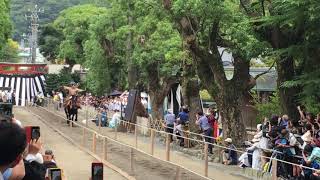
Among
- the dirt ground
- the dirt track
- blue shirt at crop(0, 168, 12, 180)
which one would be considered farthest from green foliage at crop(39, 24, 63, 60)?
blue shirt at crop(0, 168, 12, 180)

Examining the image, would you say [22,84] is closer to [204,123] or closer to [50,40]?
[50,40]

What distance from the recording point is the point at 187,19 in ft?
64.3

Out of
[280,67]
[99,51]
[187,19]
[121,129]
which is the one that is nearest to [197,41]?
[187,19]

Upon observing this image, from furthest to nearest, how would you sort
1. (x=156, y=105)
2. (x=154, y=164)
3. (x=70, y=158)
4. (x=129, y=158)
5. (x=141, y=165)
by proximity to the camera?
1. (x=156, y=105)
2. (x=70, y=158)
3. (x=129, y=158)
4. (x=141, y=165)
5. (x=154, y=164)

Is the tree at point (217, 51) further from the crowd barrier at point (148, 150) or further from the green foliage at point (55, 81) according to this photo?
the green foliage at point (55, 81)

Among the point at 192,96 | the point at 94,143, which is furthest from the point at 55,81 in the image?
the point at 94,143

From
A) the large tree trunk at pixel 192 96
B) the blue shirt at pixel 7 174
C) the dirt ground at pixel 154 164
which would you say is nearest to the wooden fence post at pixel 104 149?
the dirt ground at pixel 154 164

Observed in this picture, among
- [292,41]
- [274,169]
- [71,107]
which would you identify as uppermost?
[292,41]

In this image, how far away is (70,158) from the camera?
19453 mm

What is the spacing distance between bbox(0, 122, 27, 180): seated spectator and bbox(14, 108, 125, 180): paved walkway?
11376 millimetres

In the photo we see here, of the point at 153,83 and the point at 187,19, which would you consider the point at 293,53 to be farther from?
the point at 153,83

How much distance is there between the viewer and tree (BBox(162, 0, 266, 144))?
18781 millimetres

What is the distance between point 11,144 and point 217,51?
641 inches

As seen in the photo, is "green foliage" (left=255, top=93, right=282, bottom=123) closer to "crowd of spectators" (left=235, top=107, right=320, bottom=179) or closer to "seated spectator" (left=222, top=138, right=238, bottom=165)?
"seated spectator" (left=222, top=138, right=238, bottom=165)
